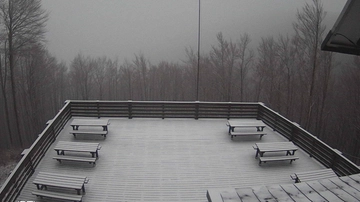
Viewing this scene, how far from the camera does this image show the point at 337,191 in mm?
2949

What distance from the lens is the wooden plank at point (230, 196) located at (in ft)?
8.98

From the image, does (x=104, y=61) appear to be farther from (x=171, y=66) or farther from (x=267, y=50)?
(x=267, y=50)

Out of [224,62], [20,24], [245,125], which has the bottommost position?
[245,125]

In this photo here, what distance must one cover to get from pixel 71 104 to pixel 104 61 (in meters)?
19.1

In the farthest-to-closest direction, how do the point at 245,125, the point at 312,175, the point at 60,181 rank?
the point at 245,125, the point at 312,175, the point at 60,181

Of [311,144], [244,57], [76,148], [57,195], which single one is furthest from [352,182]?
[244,57]

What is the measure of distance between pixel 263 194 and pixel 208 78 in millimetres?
20586

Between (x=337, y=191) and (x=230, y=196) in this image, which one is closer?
(x=230, y=196)

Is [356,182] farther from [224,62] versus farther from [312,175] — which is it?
[224,62]

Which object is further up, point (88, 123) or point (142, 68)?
point (142, 68)

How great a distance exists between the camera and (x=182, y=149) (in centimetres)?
733

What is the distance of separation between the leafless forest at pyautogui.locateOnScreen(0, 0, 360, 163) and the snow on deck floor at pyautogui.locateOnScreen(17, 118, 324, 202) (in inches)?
361

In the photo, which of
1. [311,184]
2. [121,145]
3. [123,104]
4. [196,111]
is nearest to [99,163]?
[121,145]

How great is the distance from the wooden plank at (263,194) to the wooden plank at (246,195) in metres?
0.05
